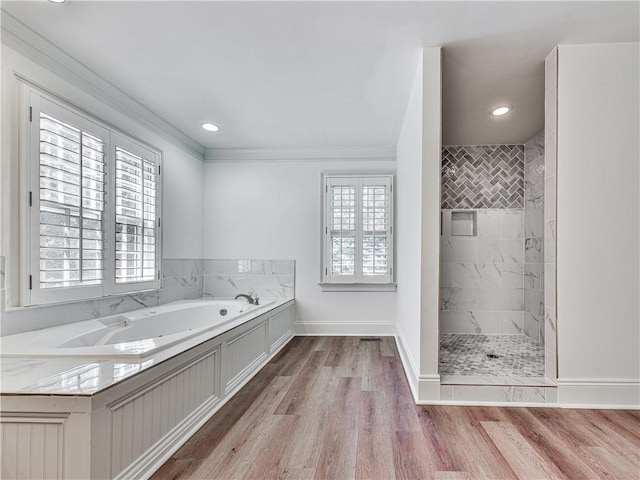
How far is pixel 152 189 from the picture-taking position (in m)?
3.78

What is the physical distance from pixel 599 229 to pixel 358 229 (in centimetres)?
272

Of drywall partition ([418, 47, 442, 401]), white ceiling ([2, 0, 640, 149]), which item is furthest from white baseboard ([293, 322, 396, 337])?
white ceiling ([2, 0, 640, 149])

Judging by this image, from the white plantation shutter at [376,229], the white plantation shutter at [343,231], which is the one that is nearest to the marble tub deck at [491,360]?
the white plantation shutter at [376,229]

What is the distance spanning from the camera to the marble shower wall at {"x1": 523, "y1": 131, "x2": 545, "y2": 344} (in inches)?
163

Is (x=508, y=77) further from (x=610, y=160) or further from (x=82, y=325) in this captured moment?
(x=82, y=325)

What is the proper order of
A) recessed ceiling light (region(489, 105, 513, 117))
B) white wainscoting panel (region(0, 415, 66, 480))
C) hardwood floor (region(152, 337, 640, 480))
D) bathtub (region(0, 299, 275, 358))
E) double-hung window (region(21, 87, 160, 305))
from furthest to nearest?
recessed ceiling light (region(489, 105, 513, 117)) → double-hung window (region(21, 87, 160, 305)) → bathtub (region(0, 299, 275, 358)) → hardwood floor (region(152, 337, 640, 480)) → white wainscoting panel (region(0, 415, 66, 480))

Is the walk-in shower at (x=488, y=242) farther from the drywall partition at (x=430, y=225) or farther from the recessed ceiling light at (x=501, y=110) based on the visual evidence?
the drywall partition at (x=430, y=225)

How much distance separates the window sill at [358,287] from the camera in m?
4.81

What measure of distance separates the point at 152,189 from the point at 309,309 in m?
2.38

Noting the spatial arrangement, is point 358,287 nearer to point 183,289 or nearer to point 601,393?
point 183,289

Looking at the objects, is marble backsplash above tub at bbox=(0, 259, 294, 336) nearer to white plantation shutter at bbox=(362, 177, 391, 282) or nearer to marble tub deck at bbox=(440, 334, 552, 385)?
white plantation shutter at bbox=(362, 177, 391, 282)

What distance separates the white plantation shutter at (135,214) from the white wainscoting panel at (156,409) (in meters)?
1.40

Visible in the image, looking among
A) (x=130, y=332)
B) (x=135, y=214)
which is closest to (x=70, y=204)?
(x=135, y=214)

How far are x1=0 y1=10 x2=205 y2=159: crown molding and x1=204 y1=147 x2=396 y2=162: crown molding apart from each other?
3.50ft
